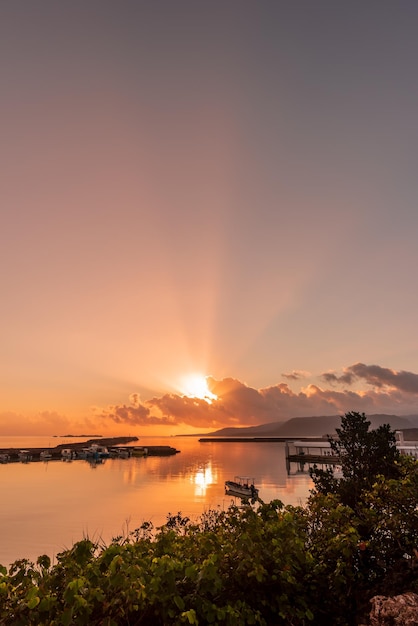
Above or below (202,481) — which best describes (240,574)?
above

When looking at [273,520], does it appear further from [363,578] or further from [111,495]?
[111,495]

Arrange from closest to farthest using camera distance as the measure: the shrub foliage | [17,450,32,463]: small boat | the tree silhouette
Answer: the shrub foliage, the tree silhouette, [17,450,32,463]: small boat

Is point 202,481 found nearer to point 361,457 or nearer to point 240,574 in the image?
point 361,457

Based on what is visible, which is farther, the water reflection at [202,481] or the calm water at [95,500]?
the water reflection at [202,481]

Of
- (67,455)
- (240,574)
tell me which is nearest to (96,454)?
(67,455)

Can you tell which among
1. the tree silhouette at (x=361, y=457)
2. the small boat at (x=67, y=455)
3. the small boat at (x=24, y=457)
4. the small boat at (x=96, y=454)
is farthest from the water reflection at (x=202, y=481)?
the small boat at (x=24, y=457)

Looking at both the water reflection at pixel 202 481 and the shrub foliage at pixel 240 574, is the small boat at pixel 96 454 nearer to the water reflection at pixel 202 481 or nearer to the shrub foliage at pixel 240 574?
the water reflection at pixel 202 481

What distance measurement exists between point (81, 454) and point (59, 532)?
93.2m

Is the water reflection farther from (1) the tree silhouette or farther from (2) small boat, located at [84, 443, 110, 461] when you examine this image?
(2) small boat, located at [84, 443, 110, 461]

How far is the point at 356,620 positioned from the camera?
6.64 metres

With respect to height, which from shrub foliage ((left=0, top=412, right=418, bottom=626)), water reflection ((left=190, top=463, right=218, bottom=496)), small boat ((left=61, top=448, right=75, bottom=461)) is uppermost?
shrub foliage ((left=0, top=412, right=418, bottom=626))

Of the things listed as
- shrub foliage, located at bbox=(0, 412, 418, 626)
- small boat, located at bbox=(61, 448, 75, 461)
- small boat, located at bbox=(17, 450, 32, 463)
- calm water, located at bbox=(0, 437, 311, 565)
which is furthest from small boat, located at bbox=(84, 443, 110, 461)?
shrub foliage, located at bbox=(0, 412, 418, 626)

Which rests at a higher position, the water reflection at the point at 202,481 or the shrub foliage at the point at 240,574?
the shrub foliage at the point at 240,574

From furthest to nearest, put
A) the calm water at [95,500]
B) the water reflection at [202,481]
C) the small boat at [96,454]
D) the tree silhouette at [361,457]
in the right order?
1. the small boat at [96,454]
2. the water reflection at [202,481]
3. the calm water at [95,500]
4. the tree silhouette at [361,457]
